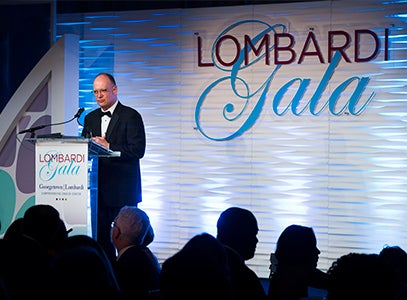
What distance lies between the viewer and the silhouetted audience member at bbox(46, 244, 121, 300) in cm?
248

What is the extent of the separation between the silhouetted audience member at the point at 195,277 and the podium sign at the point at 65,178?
9.69 feet

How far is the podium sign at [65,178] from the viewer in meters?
5.58

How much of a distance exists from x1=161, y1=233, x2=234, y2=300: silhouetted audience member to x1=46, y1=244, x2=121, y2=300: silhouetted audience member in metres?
0.24

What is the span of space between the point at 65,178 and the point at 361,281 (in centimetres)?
335

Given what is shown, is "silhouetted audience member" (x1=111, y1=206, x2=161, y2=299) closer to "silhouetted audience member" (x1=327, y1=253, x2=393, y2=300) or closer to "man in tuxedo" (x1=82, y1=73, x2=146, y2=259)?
"silhouetted audience member" (x1=327, y1=253, x2=393, y2=300)

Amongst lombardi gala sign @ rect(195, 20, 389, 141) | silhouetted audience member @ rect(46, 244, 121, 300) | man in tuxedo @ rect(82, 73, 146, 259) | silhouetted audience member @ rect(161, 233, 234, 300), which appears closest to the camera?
silhouetted audience member @ rect(46, 244, 121, 300)

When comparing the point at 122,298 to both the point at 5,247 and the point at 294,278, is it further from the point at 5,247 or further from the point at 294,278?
the point at 294,278

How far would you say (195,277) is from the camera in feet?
8.63

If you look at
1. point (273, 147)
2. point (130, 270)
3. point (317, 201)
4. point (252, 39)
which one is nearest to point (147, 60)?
point (252, 39)

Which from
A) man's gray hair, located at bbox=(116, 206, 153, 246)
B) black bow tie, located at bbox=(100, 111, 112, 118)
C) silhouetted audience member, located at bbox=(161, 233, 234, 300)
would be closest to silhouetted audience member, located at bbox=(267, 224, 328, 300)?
man's gray hair, located at bbox=(116, 206, 153, 246)

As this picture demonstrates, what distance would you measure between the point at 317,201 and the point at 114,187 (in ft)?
6.80

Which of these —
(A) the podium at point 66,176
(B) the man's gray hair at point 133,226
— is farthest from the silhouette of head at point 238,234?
(A) the podium at point 66,176

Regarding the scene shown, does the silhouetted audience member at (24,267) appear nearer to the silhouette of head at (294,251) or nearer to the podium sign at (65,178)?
the silhouette of head at (294,251)

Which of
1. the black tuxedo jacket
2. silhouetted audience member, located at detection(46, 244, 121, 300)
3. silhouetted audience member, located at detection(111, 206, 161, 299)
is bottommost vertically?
silhouetted audience member, located at detection(111, 206, 161, 299)
